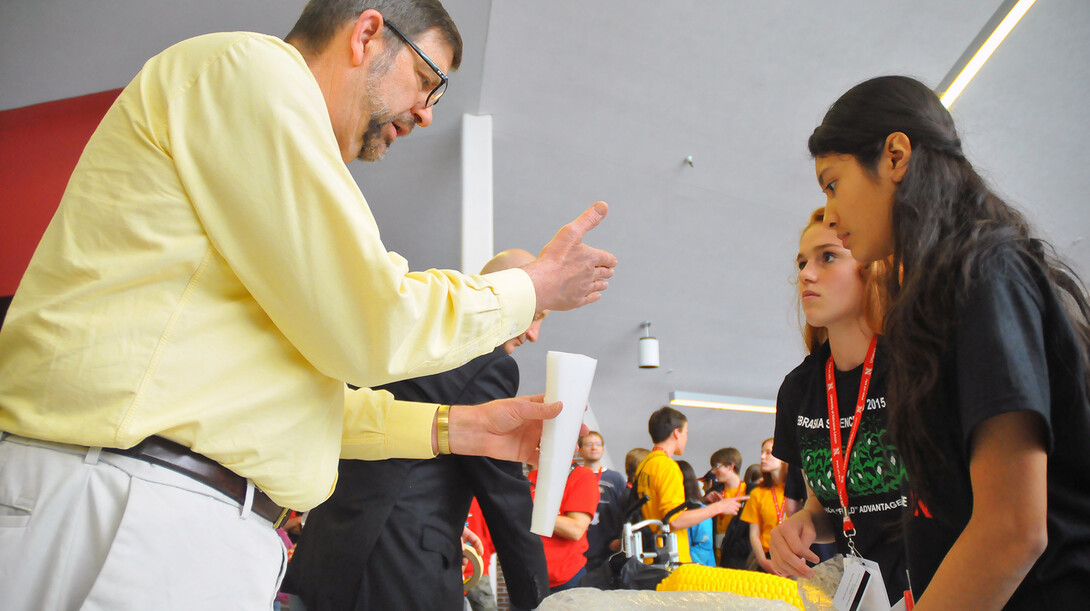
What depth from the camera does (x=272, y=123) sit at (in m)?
0.87

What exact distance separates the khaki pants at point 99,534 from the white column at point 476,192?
4.31 m

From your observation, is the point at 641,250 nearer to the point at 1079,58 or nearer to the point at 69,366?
the point at 1079,58

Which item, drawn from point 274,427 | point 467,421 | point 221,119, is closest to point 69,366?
point 274,427

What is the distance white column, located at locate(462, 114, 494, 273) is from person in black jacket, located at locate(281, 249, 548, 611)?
3.27 m

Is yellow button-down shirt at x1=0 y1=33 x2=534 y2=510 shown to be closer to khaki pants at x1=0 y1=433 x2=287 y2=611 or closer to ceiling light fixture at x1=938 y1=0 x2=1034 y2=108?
khaki pants at x1=0 y1=433 x2=287 y2=611

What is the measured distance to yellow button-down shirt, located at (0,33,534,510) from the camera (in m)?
0.82

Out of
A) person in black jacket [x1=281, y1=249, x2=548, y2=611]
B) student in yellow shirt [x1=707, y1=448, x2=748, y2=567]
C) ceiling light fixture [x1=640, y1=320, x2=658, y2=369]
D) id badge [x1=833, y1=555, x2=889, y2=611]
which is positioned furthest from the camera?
ceiling light fixture [x1=640, y1=320, x2=658, y2=369]

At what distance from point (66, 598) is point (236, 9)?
12.7 ft

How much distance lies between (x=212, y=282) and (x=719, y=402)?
10.7m

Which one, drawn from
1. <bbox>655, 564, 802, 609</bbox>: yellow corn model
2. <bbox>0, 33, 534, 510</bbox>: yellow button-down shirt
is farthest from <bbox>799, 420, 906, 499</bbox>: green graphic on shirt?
<bbox>0, 33, 534, 510</bbox>: yellow button-down shirt

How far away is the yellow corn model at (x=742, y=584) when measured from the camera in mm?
1047

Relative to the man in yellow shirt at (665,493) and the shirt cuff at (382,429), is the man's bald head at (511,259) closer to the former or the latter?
the shirt cuff at (382,429)

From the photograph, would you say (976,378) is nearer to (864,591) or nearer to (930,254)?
(930,254)

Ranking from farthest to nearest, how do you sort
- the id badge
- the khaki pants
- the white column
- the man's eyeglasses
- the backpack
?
the white column → the backpack → the man's eyeglasses → the id badge → the khaki pants
